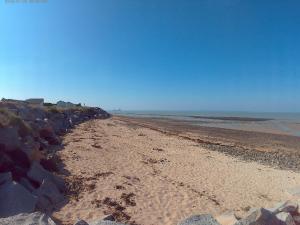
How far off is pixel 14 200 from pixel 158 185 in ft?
17.2

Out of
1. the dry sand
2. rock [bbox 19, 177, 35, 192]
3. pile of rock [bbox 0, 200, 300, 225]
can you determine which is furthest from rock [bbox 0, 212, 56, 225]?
rock [bbox 19, 177, 35, 192]

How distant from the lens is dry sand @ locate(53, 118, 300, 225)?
8505 mm

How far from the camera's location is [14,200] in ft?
23.7

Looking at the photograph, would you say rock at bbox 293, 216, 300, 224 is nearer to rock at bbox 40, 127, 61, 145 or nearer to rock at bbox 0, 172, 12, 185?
rock at bbox 0, 172, 12, 185

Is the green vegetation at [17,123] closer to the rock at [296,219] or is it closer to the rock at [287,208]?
the rock at [287,208]

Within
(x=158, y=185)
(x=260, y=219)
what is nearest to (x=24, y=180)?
(x=158, y=185)

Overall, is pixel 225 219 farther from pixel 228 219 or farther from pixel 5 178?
pixel 5 178

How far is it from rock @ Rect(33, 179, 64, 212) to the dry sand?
0.36 meters

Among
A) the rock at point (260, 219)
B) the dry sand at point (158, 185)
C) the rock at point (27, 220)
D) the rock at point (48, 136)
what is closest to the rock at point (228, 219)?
the rock at point (260, 219)

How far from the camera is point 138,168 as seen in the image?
1362 cm

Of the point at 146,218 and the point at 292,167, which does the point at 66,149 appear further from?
the point at 292,167

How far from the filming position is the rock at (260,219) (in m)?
6.11

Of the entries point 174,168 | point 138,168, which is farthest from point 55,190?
point 174,168

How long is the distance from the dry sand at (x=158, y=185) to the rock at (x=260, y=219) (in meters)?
2.27
